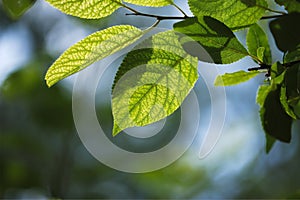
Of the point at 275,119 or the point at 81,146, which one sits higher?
the point at 275,119

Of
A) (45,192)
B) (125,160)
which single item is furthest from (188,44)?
(125,160)

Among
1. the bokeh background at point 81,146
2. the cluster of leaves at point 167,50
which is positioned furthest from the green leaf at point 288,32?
the bokeh background at point 81,146

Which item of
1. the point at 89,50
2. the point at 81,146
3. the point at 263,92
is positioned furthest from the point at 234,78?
the point at 81,146

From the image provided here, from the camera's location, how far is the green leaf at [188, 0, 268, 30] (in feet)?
1.01

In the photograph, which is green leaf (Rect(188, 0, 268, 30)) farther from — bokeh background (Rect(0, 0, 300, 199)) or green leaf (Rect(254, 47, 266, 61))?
bokeh background (Rect(0, 0, 300, 199))

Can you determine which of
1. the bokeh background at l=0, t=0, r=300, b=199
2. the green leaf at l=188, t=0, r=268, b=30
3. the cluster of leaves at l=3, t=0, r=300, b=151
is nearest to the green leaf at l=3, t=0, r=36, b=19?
the cluster of leaves at l=3, t=0, r=300, b=151

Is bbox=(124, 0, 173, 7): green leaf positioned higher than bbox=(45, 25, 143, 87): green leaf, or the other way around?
bbox=(124, 0, 173, 7): green leaf

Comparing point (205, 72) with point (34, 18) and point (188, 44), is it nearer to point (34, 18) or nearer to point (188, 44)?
point (188, 44)

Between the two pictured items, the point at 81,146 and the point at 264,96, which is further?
the point at 81,146

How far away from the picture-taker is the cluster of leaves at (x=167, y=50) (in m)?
0.30

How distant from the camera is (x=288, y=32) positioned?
33cm

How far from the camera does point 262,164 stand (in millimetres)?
2264

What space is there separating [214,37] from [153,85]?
5 centimetres

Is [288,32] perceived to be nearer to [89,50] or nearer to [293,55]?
[293,55]
